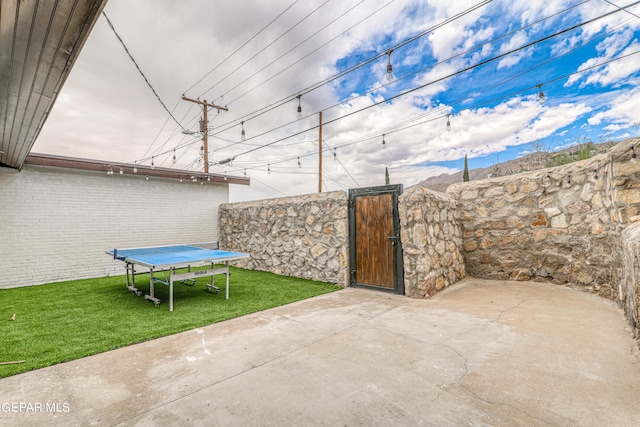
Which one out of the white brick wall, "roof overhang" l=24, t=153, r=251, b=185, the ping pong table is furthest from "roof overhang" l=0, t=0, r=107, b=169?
the white brick wall

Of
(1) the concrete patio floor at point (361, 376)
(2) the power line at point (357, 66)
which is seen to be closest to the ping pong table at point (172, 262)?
(1) the concrete patio floor at point (361, 376)

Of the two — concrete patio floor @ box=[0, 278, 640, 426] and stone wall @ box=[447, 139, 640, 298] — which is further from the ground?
stone wall @ box=[447, 139, 640, 298]

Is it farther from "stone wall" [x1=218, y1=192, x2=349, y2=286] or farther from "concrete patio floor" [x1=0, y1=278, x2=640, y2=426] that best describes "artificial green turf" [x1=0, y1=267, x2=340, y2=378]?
"stone wall" [x1=218, y1=192, x2=349, y2=286]

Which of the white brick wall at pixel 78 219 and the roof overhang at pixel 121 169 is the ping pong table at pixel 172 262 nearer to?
the white brick wall at pixel 78 219

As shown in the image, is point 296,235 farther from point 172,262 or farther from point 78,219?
point 78,219

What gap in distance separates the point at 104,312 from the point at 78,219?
14.7ft

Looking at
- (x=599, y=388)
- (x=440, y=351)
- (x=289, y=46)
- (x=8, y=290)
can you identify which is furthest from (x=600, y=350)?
(x=8, y=290)

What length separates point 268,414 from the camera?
1824 millimetres

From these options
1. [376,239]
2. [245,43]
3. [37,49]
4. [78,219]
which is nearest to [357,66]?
[245,43]

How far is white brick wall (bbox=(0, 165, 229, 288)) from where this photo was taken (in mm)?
6551

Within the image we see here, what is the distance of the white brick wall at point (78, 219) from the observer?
258 inches

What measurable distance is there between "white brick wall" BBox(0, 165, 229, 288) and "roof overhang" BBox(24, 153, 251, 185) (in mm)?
304

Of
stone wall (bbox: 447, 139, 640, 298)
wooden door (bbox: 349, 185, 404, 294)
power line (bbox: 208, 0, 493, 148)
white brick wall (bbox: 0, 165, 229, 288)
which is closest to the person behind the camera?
stone wall (bbox: 447, 139, 640, 298)

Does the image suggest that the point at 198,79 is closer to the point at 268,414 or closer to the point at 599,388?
the point at 268,414
